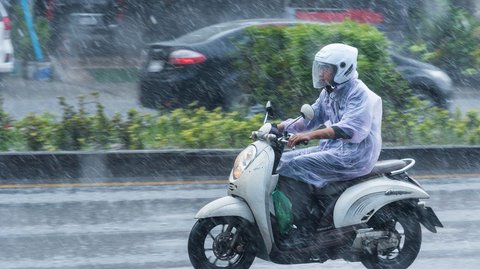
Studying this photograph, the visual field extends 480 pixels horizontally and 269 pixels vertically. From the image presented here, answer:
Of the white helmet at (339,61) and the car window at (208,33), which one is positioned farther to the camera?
the car window at (208,33)

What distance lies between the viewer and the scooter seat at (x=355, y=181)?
23.4 ft

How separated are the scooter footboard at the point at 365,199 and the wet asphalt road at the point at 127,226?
70 cm

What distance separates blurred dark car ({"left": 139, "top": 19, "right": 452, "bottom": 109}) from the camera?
47.3ft

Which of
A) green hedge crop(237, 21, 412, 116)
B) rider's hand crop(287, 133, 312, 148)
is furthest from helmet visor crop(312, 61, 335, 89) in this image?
green hedge crop(237, 21, 412, 116)

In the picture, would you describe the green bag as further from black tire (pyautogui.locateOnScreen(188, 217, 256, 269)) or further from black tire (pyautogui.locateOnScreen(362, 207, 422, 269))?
black tire (pyautogui.locateOnScreen(362, 207, 422, 269))

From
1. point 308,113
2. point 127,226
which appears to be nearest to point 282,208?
point 308,113

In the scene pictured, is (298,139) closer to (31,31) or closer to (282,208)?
(282,208)

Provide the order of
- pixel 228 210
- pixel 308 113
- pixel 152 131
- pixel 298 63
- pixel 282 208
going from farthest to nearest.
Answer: pixel 298 63 → pixel 152 131 → pixel 282 208 → pixel 228 210 → pixel 308 113

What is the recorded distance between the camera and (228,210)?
6.90 m

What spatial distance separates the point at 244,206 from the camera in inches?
274

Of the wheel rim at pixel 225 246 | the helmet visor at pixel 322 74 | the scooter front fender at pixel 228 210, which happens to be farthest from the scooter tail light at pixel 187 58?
the scooter front fender at pixel 228 210

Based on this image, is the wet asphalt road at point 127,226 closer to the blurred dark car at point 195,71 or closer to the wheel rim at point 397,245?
the wheel rim at point 397,245

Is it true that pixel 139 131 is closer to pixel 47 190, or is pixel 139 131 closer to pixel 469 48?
pixel 47 190

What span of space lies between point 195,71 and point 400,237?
7737mm
